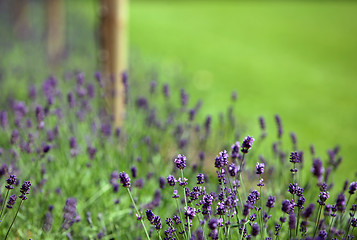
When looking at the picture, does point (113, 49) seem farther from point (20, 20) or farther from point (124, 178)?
point (20, 20)

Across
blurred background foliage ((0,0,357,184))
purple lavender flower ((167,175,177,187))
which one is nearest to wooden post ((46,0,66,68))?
blurred background foliage ((0,0,357,184))

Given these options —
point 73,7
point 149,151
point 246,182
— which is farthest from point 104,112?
point 73,7

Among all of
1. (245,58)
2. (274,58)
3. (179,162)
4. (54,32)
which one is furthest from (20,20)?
(179,162)

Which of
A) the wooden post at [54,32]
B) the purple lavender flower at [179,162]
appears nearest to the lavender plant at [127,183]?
the purple lavender flower at [179,162]

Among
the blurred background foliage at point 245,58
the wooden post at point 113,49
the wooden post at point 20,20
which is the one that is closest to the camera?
the wooden post at point 113,49

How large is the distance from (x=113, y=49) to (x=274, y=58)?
16.7 ft

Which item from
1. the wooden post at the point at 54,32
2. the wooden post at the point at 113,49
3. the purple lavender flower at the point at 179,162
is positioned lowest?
the purple lavender flower at the point at 179,162

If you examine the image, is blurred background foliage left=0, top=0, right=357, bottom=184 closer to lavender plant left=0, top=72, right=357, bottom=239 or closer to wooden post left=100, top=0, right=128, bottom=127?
wooden post left=100, top=0, right=128, bottom=127

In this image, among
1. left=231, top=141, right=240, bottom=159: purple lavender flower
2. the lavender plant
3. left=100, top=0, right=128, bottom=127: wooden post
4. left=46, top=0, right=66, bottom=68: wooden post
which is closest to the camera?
left=231, top=141, right=240, bottom=159: purple lavender flower

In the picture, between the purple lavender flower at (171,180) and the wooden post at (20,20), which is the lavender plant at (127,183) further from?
the wooden post at (20,20)

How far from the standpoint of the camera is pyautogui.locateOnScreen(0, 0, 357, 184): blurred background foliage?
220 inches

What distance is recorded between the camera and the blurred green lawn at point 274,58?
18.5 feet

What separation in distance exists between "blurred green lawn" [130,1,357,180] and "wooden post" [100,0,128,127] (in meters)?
1.81

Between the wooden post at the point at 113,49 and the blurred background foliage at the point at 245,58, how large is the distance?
0.33 m
